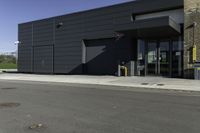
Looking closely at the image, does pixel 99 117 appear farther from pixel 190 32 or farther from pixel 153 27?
pixel 190 32

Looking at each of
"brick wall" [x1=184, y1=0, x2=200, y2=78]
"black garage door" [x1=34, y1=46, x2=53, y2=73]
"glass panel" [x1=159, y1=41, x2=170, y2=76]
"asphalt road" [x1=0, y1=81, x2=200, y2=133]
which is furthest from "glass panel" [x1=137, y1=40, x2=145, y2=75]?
"asphalt road" [x1=0, y1=81, x2=200, y2=133]

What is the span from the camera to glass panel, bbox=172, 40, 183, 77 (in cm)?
2294

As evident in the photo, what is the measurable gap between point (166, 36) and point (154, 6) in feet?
8.78

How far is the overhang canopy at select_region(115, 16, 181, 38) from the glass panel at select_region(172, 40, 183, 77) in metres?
0.90

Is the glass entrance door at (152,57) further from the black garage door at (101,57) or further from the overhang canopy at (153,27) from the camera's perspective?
the black garage door at (101,57)

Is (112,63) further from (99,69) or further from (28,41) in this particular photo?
(28,41)

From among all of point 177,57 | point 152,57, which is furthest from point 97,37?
point 177,57

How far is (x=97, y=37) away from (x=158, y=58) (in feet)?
23.2

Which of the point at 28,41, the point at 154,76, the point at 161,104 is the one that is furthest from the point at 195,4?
the point at 28,41

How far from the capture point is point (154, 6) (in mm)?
23938

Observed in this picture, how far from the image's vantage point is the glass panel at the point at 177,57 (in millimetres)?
22938

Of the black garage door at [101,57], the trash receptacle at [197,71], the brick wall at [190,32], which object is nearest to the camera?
the trash receptacle at [197,71]

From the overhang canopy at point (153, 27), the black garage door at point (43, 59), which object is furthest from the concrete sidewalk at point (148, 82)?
the black garage door at point (43, 59)

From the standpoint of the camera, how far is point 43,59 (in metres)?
34.6
